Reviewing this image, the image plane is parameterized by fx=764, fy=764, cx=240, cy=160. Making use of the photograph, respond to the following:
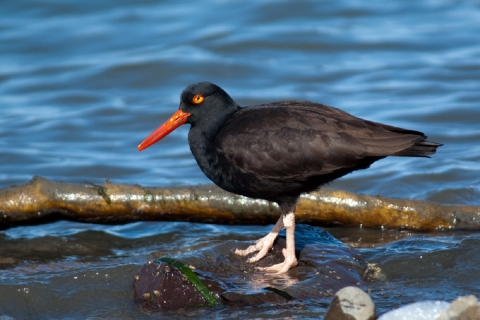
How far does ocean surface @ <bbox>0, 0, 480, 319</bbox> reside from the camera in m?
5.59

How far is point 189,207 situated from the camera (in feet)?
21.9

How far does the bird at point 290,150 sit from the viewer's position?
18.1ft

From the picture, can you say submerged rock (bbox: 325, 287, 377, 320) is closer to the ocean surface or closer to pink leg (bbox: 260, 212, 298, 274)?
the ocean surface

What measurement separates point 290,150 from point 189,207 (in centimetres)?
143

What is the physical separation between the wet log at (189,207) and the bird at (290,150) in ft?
2.82

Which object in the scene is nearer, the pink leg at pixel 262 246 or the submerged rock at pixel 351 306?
the submerged rock at pixel 351 306

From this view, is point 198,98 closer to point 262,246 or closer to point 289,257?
point 262,246

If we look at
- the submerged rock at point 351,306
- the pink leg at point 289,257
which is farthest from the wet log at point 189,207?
the submerged rock at point 351,306

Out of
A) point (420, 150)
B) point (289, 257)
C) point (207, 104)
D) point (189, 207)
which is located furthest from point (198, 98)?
point (420, 150)

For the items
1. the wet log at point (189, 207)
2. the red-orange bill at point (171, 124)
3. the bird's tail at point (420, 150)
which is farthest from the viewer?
the wet log at point (189, 207)

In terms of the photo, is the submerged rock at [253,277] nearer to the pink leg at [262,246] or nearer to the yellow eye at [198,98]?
the pink leg at [262,246]

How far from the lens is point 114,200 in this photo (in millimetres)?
6605

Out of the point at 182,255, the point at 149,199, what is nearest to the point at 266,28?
the point at 149,199

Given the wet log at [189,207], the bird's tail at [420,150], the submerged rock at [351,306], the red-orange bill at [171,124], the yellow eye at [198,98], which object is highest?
the yellow eye at [198,98]
